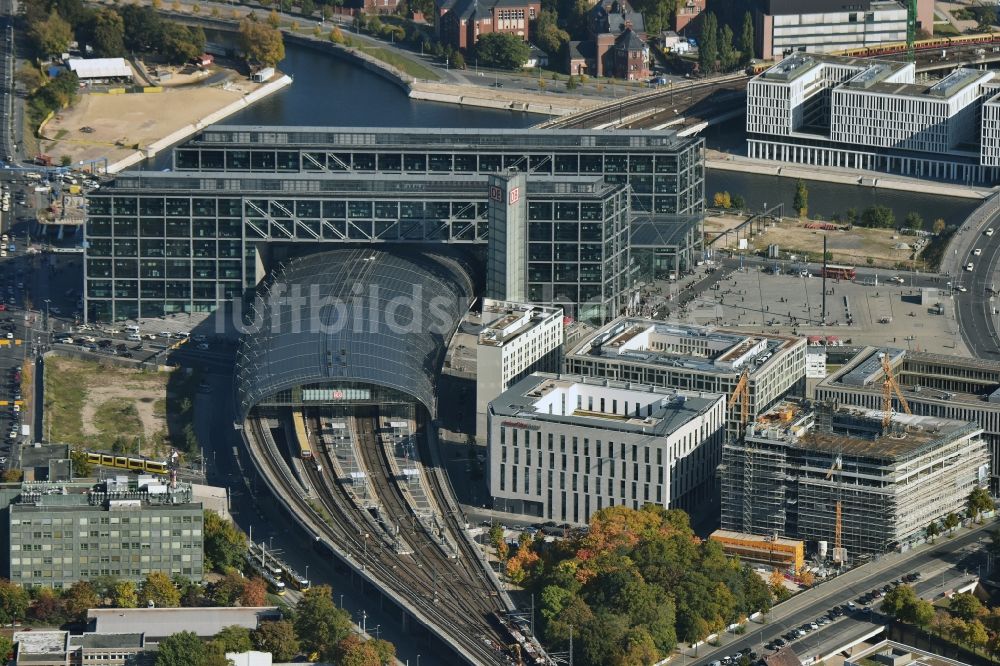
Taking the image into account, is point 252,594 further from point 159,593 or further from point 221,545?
point 221,545

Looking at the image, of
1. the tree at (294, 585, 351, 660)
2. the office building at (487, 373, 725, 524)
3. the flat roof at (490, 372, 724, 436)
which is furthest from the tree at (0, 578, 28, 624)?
the flat roof at (490, 372, 724, 436)

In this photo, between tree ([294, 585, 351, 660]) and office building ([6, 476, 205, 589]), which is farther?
office building ([6, 476, 205, 589])

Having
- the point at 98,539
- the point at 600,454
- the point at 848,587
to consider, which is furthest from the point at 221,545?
the point at 848,587

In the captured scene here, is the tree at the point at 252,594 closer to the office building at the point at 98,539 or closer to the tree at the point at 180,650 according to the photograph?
the office building at the point at 98,539

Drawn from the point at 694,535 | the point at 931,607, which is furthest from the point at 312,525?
the point at 931,607

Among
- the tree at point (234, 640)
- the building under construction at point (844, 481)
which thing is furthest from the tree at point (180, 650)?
the building under construction at point (844, 481)

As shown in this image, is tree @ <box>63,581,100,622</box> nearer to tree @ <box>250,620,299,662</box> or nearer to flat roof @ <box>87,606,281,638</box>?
flat roof @ <box>87,606,281,638</box>
